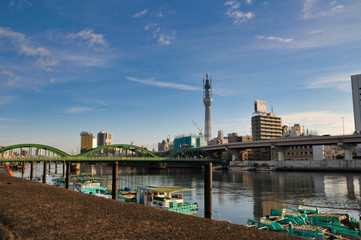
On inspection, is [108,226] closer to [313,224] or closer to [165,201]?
[165,201]

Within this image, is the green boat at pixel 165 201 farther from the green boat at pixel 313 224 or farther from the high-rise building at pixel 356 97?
the high-rise building at pixel 356 97

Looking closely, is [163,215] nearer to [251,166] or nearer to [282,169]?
[282,169]

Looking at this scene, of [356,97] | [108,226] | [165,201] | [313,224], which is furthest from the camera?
[356,97]

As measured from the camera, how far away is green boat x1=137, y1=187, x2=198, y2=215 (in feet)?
110

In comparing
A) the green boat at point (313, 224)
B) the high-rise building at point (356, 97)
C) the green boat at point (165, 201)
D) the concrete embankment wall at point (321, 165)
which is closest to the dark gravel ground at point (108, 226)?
the green boat at point (313, 224)

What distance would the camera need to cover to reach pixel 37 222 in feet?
49.5

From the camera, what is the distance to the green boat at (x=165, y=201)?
3341 cm

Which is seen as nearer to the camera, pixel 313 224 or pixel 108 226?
pixel 108 226

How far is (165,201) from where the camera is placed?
34219 millimetres

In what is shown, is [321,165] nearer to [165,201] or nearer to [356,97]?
[356,97]

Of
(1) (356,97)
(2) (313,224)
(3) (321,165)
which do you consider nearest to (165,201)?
(2) (313,224)

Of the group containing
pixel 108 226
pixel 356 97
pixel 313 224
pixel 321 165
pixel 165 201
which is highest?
pixel 356 97

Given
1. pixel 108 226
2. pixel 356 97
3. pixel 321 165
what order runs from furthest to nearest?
pixel 356 97
pixel 321 165
pixel 108 226

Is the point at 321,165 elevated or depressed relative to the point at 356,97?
depressed
